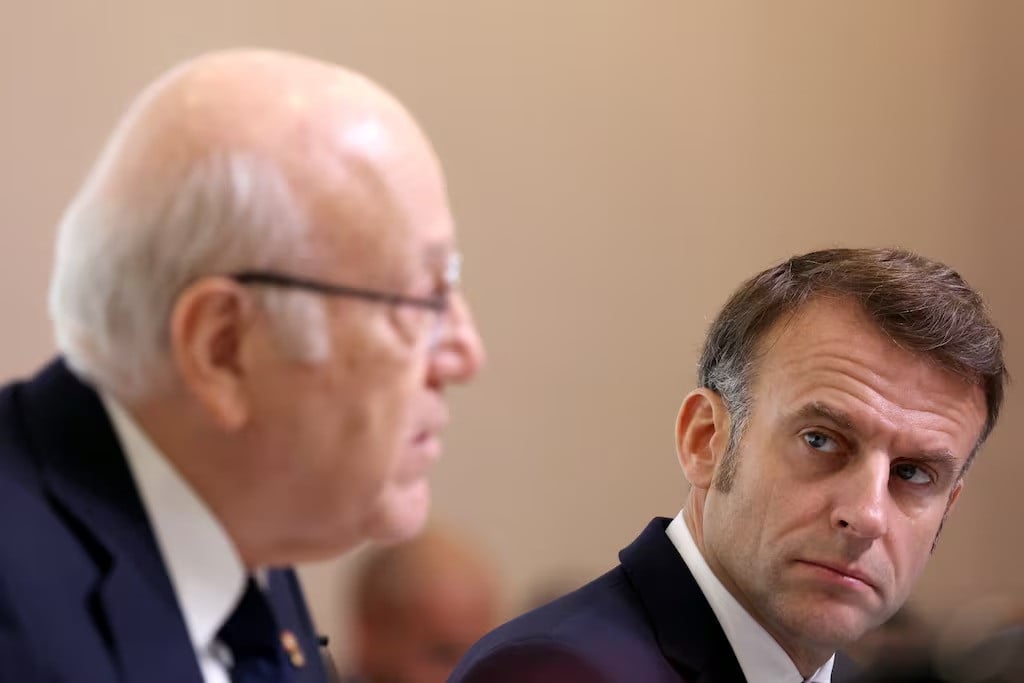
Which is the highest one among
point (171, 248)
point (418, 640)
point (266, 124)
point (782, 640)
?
point (266, 124)

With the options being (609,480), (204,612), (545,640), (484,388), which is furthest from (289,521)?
(609,480)

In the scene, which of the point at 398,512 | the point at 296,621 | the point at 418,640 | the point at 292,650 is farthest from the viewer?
the point at 418,640

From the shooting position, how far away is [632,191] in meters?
4.64

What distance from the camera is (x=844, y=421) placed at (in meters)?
1.99

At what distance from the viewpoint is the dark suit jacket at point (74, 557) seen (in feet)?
4.07

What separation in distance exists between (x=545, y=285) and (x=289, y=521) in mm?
3078

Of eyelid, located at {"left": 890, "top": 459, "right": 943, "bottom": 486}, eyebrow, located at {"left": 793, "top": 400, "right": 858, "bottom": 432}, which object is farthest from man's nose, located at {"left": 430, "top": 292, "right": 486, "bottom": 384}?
eyelid, located at {"left": 890, "top": 459, "right": 943, "bottom": 486}

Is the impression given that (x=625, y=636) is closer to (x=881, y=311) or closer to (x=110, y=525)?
(x=881, y=311)

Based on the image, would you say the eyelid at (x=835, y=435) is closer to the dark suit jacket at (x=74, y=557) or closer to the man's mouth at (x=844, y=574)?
the man's mouth at (x=844, y=574)

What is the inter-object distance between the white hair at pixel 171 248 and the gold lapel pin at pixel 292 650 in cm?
35

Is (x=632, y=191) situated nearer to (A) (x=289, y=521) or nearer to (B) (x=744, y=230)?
(B) (x=744, y=230)

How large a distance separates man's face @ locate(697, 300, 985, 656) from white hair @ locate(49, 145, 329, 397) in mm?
922

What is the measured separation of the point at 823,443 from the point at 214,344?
1020 millimetres

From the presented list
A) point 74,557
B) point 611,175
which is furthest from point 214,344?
point 611,175
